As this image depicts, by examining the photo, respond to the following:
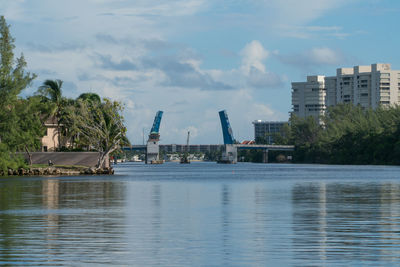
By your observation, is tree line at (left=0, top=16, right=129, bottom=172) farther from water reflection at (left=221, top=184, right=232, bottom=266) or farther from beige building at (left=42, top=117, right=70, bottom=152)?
water reflection at (left=221, top=184, right=232, bottom=266)

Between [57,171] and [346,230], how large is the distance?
261 ft

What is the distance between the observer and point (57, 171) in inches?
3922

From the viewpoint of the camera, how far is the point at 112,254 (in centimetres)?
1814

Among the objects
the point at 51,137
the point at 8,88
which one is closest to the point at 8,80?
the point at 8,88

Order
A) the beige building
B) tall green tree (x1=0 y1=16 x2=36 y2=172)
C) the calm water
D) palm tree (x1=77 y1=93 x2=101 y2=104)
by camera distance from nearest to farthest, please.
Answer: the calm water
tall green tree (x1=0 y1=16 x2=36 y2=172)
the beige building
palm tree (x1=77 y1=93 x2=101 y2=104)

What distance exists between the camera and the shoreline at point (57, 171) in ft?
309

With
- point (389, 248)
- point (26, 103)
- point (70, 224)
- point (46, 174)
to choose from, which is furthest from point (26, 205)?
point (46, 174)

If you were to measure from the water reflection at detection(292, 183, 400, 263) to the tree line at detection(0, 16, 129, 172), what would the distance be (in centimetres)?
5027

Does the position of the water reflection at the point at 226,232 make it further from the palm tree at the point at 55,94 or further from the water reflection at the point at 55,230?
the palm tree at the point at 55,94

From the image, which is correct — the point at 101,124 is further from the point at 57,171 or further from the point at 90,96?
the point at 90,96

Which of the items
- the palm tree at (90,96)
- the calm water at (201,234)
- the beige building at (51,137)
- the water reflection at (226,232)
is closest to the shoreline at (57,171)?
the beige building at (51,137)

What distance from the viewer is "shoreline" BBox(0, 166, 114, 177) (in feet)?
309

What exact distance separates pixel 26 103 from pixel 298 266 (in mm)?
72964

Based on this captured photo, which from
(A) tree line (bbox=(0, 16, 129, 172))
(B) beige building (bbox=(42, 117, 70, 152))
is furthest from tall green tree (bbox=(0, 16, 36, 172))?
(B) beige building (bbox=(42, 117, 70, 152))
